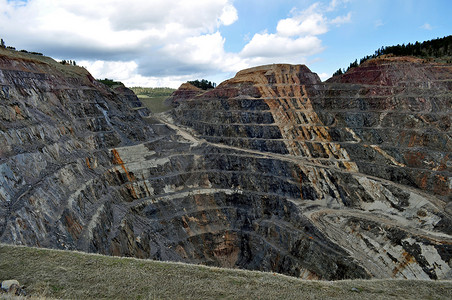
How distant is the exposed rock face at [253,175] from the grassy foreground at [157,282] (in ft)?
24.0

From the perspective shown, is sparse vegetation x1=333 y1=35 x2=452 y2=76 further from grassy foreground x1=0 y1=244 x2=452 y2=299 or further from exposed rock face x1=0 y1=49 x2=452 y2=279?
grassy foreground x1=0 y1=244 x2=452 y2=299

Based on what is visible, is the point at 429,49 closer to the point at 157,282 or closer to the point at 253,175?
the point at 253,175

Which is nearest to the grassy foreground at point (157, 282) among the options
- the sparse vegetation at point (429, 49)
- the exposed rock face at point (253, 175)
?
the exposed rock face at point (253, 175)

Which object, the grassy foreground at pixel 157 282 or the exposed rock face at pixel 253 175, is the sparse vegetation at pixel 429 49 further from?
the grassy foreground at pixel 157 282

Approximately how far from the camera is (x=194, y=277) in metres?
16.7

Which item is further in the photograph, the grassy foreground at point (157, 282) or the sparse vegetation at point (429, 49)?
the sparse vegetation at point (429, 49)

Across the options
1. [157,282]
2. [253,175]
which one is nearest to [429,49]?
[253,175]

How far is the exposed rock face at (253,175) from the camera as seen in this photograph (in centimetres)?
3125

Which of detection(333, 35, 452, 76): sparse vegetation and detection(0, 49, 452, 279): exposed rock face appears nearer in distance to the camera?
detection(0, 49, 452, 279): exposed rock face

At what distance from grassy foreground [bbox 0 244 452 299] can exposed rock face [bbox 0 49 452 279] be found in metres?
7.30

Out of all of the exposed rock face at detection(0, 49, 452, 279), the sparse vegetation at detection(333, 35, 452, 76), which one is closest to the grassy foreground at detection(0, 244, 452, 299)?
the exposed rock face at detection(0, 49, 452, 279)

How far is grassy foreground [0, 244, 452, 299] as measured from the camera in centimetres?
1452

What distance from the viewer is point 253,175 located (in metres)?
52.1

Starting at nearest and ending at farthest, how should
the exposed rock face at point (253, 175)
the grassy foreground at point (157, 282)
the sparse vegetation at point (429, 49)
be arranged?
the grassy foreground at point (157, 282) → the exposed rock face at point (253, 175) → the sparse vegetation at point (429, 49)
